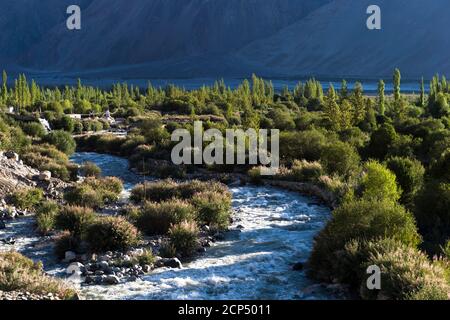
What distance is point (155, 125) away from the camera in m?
50.8

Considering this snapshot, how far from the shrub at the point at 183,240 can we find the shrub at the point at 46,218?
537 cm

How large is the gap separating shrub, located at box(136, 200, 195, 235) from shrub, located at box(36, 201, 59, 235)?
337 cm

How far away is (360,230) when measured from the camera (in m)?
14.7

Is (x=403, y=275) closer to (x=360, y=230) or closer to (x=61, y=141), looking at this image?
(x=360, y=230)

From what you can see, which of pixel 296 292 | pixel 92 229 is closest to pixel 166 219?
pixel 92 229

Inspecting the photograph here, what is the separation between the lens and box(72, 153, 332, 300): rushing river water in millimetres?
13723

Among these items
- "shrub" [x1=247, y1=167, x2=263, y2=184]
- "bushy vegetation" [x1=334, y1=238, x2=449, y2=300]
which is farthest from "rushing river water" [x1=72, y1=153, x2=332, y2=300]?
"shrub" [x1=247, y1=167, x2=263, y2=184]

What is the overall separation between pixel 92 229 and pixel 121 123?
5280 centimetres

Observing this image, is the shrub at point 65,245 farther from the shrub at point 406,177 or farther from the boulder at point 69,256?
the shrub at point 406,177

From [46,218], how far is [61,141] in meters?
23.8

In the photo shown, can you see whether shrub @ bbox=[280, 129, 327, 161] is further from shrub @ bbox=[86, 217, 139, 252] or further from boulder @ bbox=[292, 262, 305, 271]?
boulder @ bbox=[292, 262, 305, 271]

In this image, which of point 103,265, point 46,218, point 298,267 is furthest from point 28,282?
point 46,218

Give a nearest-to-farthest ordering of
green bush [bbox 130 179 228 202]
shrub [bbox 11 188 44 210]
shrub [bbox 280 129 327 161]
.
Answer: shrub [bbox 11 188 44 210] → green bush [bbox 130 179 228 202] → shrub [bbox 280 129 327 161]
